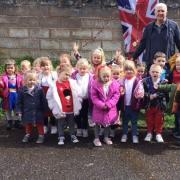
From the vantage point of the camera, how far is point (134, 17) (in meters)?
9.80

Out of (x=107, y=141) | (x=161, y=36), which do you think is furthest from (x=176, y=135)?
(x=161, y=36)

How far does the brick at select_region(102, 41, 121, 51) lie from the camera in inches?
403

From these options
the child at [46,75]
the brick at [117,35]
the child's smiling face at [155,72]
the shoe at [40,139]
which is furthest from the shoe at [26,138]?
the brick at [117,35]

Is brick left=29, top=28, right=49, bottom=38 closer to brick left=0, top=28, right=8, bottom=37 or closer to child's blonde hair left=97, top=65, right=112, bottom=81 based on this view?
brick left=0, top=28, right=8, bottom=37

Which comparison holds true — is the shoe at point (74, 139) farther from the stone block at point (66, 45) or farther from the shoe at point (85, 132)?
the stone block at point (66, 45)

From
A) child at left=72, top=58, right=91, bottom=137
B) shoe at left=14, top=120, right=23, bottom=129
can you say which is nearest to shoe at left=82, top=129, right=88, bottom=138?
child at left=72, top=58, right=91, bottom=137

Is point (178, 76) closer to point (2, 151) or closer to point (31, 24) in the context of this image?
point (2, 151)

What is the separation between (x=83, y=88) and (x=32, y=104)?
0.74 metres

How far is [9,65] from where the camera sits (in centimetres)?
675

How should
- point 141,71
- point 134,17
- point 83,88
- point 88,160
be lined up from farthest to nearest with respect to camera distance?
point 134,17 → point 141,71 → point 83,88 → point 88,160

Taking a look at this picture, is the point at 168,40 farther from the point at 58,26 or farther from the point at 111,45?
the point at 58,26

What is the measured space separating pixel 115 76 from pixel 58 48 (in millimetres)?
4117

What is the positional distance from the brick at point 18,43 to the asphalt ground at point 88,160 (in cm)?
403

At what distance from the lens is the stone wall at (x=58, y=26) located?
1016 centimetres
